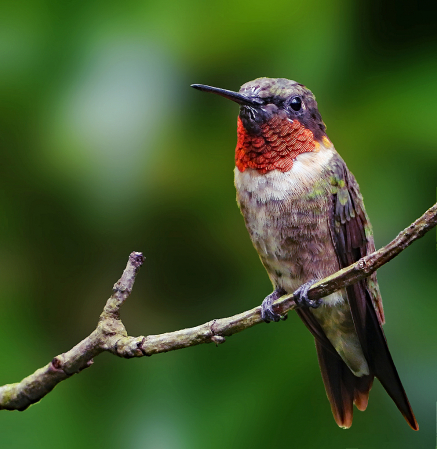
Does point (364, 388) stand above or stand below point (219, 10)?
below

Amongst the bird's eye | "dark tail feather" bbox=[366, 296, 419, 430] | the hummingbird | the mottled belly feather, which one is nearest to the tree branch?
the hummingbird

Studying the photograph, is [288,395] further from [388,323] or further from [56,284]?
[56,284]

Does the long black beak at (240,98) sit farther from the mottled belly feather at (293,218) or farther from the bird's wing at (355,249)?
the bird's wing at (355,249)

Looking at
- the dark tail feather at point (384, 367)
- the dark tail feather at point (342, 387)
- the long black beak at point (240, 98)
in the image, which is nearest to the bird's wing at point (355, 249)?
the dark tail feather at point (384, 367)

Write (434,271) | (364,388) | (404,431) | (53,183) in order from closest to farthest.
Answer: (364,388) < (404,431) < (434,271) < (53,183)

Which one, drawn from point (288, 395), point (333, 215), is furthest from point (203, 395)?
point (333, 215)

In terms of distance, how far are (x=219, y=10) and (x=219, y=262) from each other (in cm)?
111

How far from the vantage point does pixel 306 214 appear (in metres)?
1.50

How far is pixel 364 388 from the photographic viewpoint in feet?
5.47

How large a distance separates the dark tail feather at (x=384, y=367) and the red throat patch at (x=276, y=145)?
478 mm

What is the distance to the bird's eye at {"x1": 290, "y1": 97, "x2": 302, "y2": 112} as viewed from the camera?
1427 millimetres

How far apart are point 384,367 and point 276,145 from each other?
649 millimetres

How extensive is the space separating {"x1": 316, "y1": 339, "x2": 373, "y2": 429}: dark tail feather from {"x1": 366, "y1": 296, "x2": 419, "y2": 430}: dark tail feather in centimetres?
10

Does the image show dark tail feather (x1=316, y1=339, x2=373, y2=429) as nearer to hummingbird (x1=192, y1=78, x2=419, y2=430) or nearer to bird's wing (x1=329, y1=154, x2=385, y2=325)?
hummingbird (x1=192, y1=78, x2=419, y2=430)
